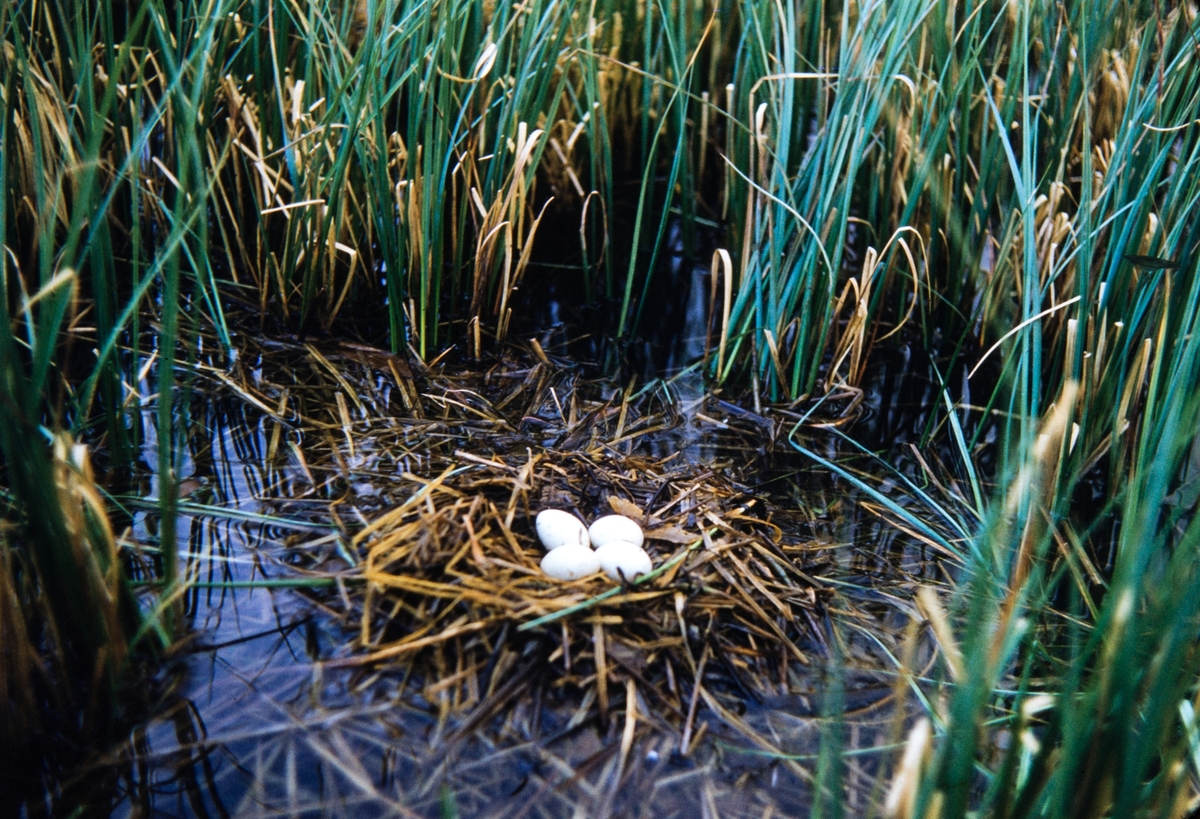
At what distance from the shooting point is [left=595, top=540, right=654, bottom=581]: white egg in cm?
156

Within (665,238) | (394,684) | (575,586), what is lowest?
(394,684)

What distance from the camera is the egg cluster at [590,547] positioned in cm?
156

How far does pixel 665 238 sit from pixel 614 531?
1.70 metres

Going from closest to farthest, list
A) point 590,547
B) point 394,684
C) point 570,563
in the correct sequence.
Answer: point 394,684 → point 570,563 → point 590,547

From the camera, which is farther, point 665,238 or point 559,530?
point 665,238

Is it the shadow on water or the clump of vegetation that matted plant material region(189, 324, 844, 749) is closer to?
the shadow on water

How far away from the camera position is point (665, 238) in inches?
124

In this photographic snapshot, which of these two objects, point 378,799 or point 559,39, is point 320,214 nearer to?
point 559,39

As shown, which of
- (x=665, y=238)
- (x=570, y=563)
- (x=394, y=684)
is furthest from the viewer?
(x=665, y=238)

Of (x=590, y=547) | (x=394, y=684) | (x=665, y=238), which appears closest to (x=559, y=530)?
(x=590, y=547)

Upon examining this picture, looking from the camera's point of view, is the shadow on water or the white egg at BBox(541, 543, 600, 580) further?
the white egg at BBox(541, 543, 600, 580)

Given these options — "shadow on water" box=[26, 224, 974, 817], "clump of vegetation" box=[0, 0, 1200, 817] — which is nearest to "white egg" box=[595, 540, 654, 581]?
"shadow on water" box=[26, 224, 974, 817]

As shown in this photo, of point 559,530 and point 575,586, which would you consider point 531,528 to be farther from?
point 575,586

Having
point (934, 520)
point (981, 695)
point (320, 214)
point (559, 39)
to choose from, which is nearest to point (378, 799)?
point (981, 695)
